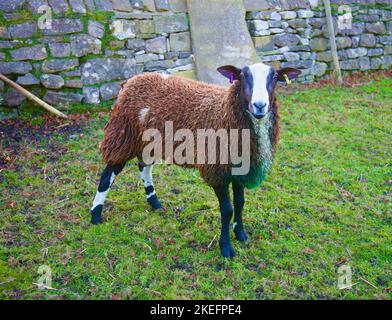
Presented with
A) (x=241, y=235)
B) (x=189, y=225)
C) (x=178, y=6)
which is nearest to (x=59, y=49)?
(x=178, y=6)

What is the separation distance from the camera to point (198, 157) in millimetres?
3359

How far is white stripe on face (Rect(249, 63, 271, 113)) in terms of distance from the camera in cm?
282

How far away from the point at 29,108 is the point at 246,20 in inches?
178

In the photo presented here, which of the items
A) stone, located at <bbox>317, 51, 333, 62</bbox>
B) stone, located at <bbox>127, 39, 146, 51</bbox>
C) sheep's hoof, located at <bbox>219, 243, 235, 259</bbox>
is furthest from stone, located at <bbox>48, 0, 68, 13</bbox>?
stone, located at <bbox>317, 51, 333, 62</bbox>

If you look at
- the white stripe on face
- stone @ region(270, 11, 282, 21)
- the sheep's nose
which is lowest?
the sheep's nose

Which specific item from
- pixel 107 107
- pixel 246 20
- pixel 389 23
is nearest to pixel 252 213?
pixel 107 107

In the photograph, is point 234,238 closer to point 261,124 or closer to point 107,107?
point 261,124

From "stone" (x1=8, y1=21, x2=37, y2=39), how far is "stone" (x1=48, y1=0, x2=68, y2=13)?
39cm

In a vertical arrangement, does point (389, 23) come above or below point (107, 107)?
above

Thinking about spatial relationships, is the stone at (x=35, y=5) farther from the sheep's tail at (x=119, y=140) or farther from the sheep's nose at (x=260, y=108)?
the sheep's nose at (x=260, y=108)

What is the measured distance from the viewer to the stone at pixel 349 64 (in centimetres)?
900

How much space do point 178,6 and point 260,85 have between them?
496 cm

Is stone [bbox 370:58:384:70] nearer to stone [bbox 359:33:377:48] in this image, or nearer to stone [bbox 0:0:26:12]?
stone [bbox 359:33:377:48]

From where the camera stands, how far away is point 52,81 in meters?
6.12
